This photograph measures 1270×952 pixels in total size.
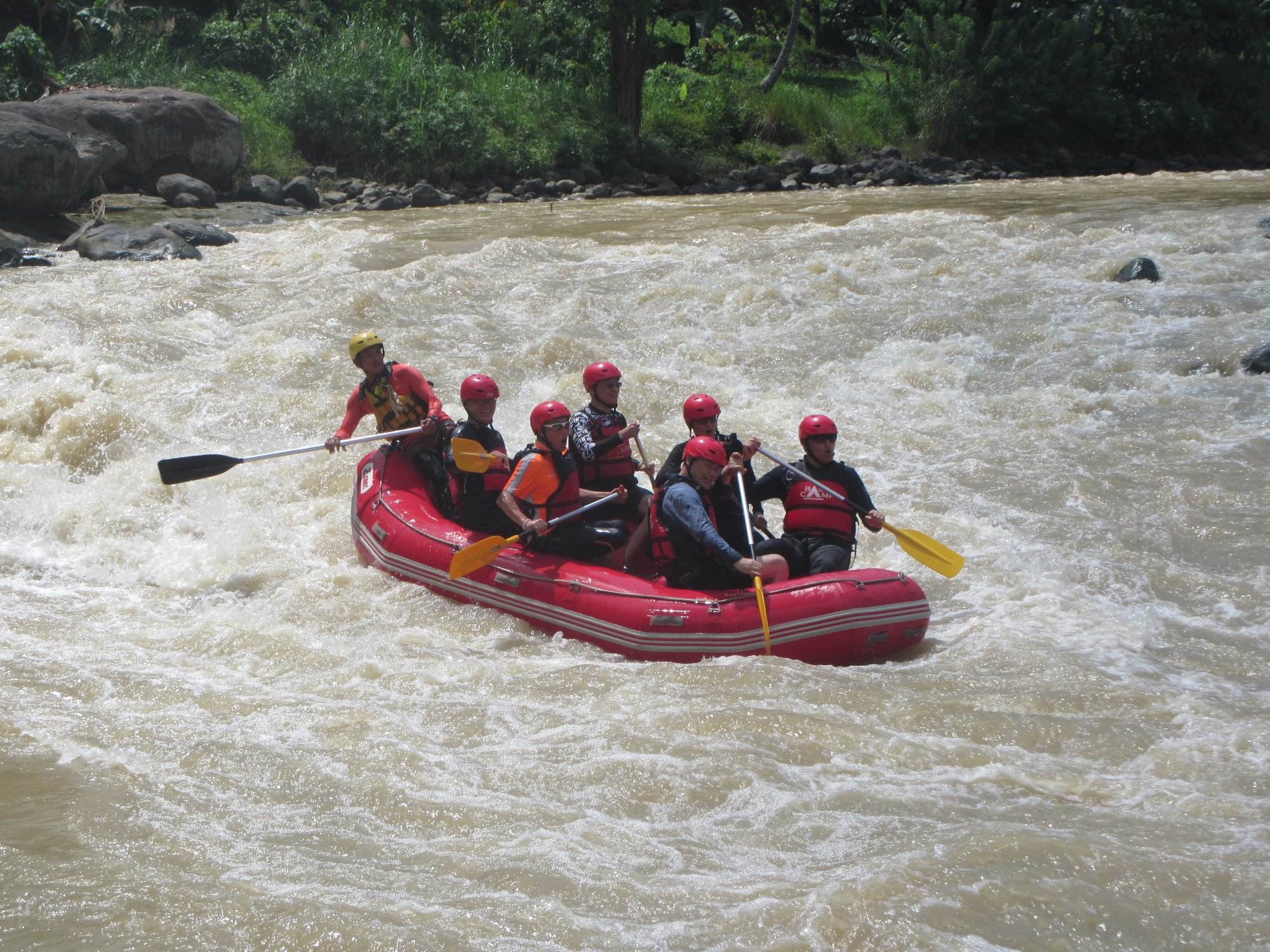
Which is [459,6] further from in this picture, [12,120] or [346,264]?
[346,264]

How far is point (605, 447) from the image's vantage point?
5840 millimetres

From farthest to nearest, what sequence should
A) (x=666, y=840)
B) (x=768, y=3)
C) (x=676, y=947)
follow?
(x=768, y=3), (x=666, y=840), (x=676, y=947)

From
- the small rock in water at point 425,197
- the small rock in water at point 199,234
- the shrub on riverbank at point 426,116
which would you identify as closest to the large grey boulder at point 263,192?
the small rock in water at point 425,197

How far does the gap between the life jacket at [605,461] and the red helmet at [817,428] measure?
913 mm

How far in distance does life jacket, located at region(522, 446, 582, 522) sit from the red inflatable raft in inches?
8.7

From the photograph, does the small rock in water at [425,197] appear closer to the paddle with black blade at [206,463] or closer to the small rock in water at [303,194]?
the small rock in water at [303,194]

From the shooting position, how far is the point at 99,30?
22719mm

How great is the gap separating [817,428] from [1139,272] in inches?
234

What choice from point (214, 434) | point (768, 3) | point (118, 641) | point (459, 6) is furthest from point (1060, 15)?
point (118, 641)

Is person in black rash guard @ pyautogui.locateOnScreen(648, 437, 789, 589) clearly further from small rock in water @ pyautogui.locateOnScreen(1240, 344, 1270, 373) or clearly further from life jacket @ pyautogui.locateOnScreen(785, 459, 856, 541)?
small rock in water @ pyautogui.locateOnScreen(1240, 344, 1270, 373)

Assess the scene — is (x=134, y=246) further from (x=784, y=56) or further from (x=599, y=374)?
(x=784, y=56)

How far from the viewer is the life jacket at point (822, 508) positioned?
17.8ft

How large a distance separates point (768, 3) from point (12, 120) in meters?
19.7

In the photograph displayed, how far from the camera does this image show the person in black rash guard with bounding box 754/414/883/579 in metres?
5.38
